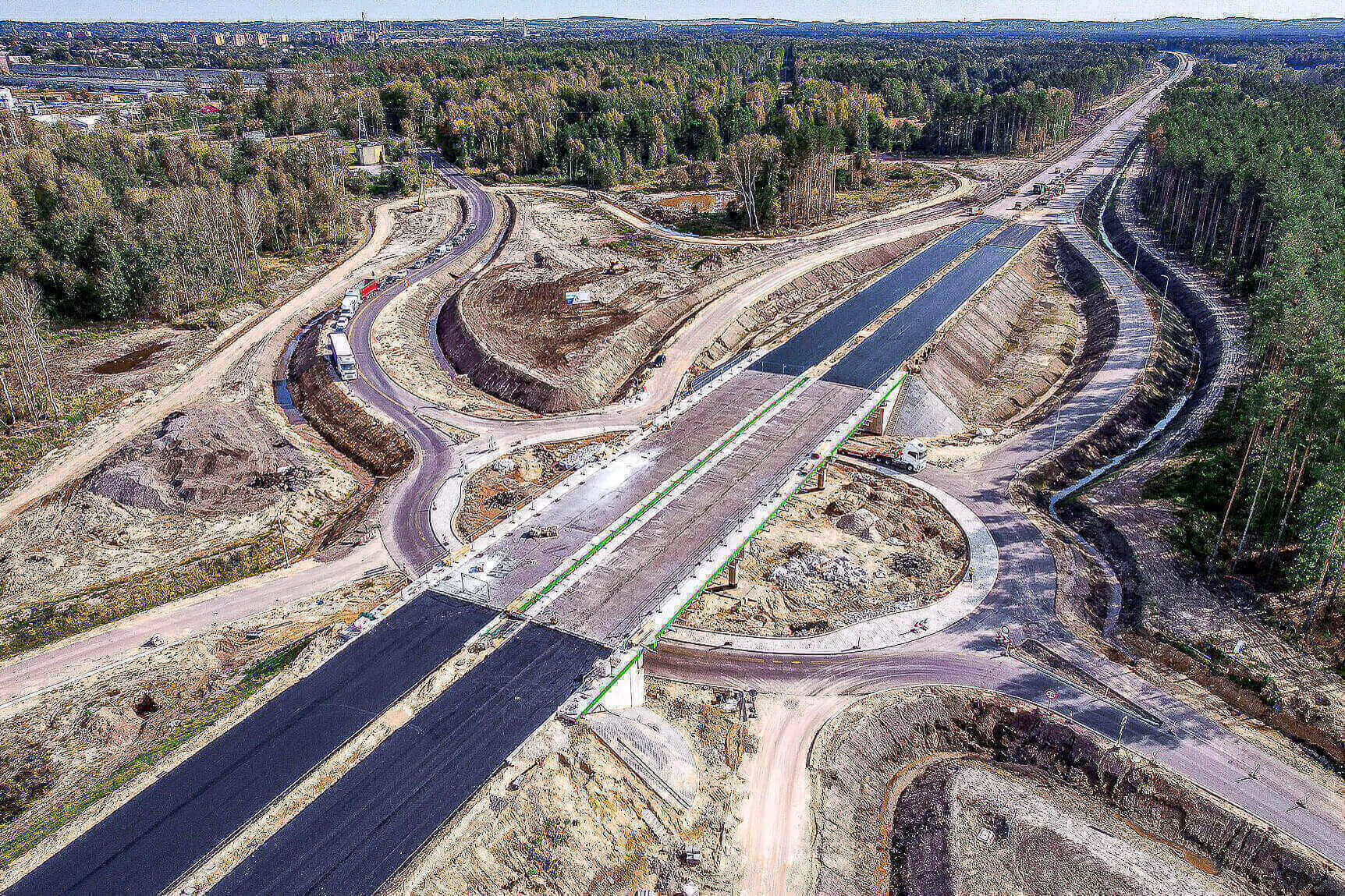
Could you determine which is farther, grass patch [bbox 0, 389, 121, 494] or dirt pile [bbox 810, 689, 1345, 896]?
grass patch [bbox 0, 389, 121, 494]

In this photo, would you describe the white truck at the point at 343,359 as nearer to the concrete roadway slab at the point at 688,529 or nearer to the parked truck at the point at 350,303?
the parked truck at the point at 350,303

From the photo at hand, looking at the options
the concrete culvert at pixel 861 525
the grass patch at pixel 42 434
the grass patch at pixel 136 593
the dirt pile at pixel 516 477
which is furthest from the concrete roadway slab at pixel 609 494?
the grass patch at pixel 42 434

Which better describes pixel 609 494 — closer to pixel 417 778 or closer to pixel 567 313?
pixel 417 778

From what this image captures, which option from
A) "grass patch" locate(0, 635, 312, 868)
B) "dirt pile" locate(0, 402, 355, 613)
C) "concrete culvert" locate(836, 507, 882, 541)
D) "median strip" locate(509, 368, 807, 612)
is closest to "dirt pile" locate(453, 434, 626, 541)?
"median strip" locate(509, 368, 807, 612)

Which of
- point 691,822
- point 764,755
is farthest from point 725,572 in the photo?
point 691,822

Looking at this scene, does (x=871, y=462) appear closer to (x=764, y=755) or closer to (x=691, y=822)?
(x=764, y=755)

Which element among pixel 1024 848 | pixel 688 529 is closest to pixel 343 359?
pixel 688 529

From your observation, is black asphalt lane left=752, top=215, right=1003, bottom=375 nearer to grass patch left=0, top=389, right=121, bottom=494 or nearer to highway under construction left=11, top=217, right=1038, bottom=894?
highway under construction left=11, top=217, right=1038, bottom=894
